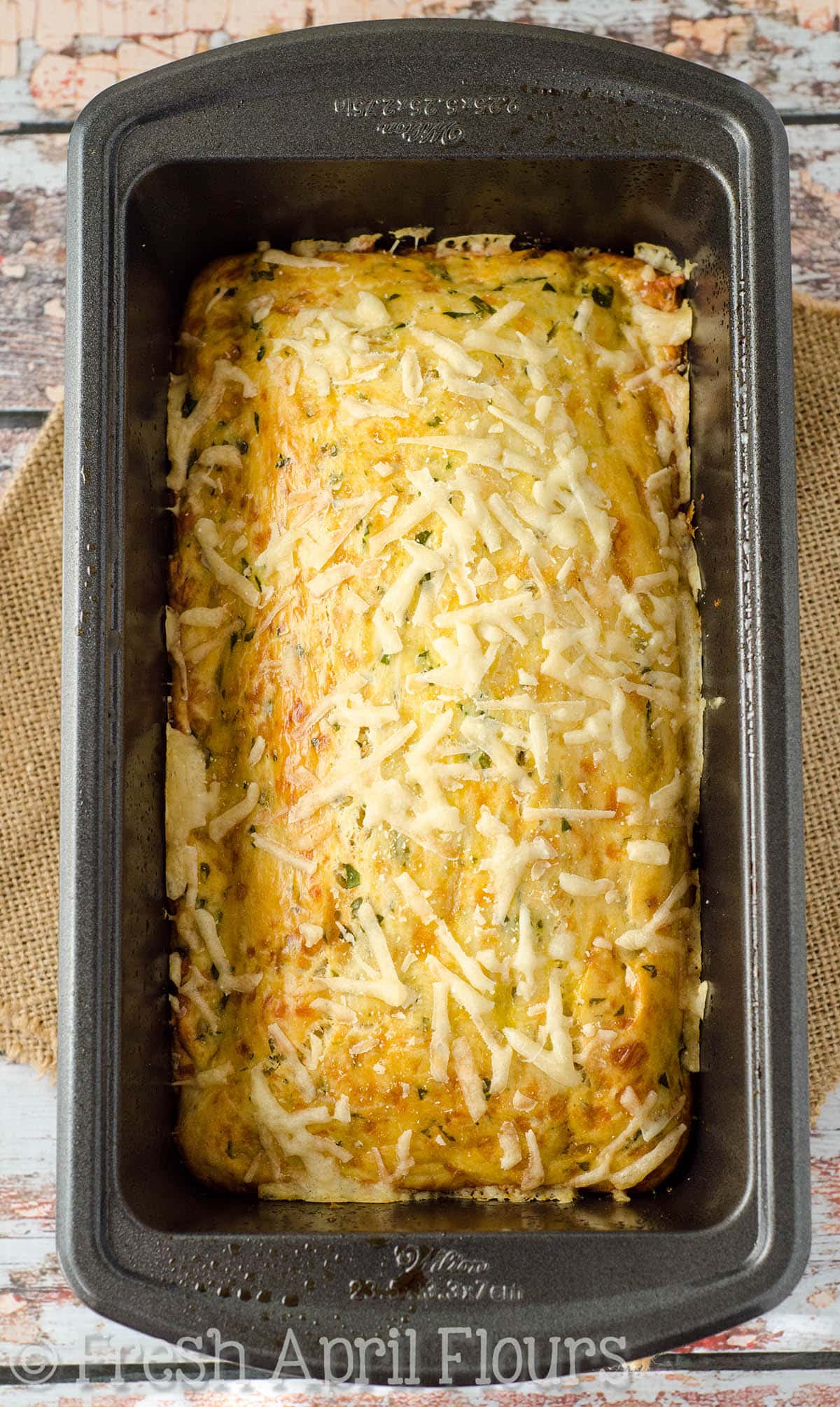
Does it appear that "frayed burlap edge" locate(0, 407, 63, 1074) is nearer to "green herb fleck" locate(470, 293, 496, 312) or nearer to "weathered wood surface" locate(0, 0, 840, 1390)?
"weathered wood surface" locate(0, 0, 840, 1390)

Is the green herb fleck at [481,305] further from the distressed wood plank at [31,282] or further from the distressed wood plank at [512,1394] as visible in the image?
the distressed wood plank at [512,1394]

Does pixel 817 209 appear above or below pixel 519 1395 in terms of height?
above

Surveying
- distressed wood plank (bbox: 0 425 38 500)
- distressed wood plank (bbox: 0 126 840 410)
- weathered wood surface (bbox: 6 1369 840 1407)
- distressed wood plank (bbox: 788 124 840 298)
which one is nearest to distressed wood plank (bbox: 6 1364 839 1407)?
weathered wood surface (bbox: 6 1369 840 1407)
